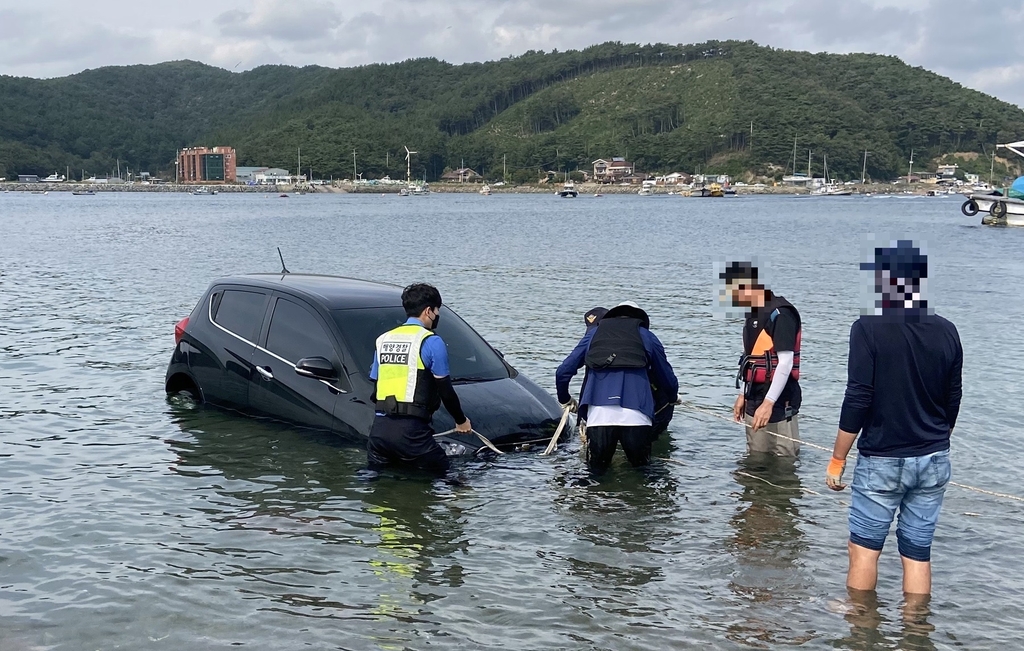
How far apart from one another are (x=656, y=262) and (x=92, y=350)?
25162mm

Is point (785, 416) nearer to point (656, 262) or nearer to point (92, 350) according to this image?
point (92, 350)

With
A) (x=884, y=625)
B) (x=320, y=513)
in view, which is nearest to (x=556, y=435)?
(x=320, y=513)

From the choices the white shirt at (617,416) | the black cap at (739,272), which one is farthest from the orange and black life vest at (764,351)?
the white shirt at (617,416)

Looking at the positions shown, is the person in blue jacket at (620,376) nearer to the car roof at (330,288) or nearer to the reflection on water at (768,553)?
the reflection on water at (768,553)

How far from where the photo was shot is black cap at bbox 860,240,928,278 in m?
5.39

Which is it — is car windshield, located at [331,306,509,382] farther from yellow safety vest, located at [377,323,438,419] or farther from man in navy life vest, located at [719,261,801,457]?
man in navy life vest, located at [719,261,801,457]

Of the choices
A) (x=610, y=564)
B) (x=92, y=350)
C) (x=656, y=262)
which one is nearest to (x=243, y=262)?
(x=656, y=262)

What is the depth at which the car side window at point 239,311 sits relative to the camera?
1038 centimetres

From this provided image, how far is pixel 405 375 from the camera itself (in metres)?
7.83

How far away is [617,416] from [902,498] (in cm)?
289

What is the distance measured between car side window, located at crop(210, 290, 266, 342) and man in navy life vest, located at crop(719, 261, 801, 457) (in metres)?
4.87

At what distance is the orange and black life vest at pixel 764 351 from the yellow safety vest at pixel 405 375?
2.57 meters

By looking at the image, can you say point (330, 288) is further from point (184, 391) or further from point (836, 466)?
point (836, 466)

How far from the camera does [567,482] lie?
348 inches
